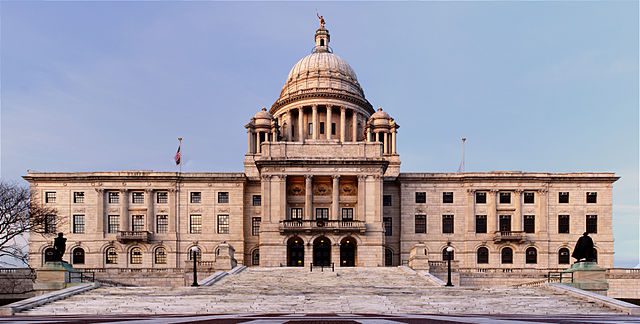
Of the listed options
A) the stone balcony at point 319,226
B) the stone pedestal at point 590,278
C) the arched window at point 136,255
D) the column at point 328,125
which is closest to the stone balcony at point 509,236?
the stone balcony at point 319,226

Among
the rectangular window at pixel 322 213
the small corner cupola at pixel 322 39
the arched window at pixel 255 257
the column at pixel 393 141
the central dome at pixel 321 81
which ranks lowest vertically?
the arched window at pixel 255 257

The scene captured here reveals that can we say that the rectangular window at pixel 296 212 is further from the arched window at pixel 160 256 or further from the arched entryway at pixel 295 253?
the arched window at pixel 160 256

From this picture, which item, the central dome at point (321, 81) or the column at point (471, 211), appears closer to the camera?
the column at point (471, 211)

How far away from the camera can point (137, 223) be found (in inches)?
2707

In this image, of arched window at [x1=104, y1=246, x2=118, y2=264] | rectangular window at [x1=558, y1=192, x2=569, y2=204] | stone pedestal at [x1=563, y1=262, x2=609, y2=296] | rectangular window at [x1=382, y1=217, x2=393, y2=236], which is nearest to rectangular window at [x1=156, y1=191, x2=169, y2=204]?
arched window at [x1=104, y1=246, x2=118, y2=264]

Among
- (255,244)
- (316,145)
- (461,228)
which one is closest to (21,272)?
(255,244)

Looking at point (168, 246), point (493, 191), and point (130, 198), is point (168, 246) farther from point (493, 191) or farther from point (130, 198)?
point (493, 191)

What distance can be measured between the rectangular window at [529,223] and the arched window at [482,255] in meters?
5.01

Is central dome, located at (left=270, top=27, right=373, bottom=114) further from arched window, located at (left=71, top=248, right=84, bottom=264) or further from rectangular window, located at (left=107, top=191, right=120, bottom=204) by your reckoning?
arched window, located at (left=71, top=248, right=84, bottom=264)

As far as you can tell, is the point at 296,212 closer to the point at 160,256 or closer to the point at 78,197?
the point at 160,256

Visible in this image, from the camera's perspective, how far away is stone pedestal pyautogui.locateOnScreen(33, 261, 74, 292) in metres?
33.0

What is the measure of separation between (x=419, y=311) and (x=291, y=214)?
41988mm

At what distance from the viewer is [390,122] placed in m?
80.2

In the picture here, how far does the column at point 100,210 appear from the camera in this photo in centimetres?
6775
